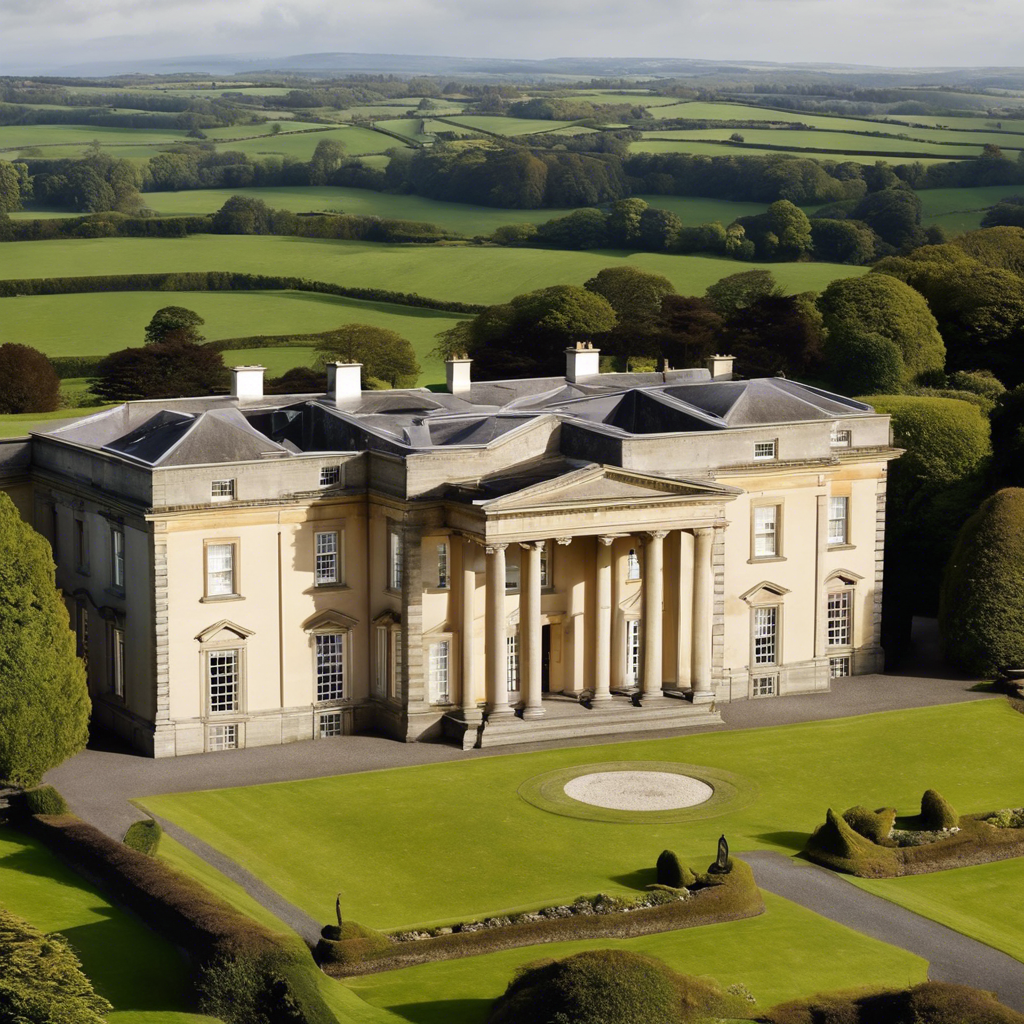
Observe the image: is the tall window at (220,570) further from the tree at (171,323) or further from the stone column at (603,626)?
the tree at (171,323)

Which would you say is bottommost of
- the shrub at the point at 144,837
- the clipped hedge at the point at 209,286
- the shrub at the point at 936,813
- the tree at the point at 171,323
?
the shrub at the point at 936,813

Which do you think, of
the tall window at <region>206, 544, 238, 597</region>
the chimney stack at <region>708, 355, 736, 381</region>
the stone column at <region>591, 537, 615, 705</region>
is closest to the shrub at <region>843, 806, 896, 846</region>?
the stone column at <region>591, 537, 615, 705</region>

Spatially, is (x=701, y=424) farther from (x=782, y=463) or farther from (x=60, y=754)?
(x=60, y=754)

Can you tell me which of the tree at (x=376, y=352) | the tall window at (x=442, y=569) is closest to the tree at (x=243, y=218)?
the tree at (x=376, y=352)

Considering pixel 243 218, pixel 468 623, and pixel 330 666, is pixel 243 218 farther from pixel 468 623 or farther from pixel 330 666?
pixel 468 623

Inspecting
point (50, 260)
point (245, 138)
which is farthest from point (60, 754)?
point (245, 138)

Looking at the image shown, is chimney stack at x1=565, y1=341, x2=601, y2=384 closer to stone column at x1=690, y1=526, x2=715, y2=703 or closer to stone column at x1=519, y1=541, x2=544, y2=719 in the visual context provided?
stone column at x1=690, y1=526, x2=715, y2=703

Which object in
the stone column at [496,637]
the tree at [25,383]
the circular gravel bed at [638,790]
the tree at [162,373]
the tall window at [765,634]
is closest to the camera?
the circular gravel bed at [638,790]
